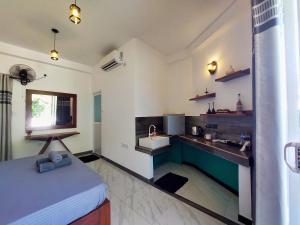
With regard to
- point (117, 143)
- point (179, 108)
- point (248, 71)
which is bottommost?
point (117, 143)

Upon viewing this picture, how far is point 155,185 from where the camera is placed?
238cm

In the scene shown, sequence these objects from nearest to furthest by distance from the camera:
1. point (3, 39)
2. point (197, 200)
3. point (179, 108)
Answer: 1. point (197, 200)
2. point (3, 39)
3. point (179, 108)

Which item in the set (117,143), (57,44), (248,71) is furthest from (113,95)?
(248,71)

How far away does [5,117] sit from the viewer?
110 inches

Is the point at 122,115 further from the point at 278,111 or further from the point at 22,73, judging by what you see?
the point at 278,111

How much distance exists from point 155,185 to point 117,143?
4.38ft

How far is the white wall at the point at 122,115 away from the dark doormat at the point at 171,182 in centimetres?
23

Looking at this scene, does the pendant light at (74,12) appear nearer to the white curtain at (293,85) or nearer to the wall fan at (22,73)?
the white curtain at (293,85)

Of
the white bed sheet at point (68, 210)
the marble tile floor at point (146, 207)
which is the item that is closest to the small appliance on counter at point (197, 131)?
the marble tile floor at point (146, 207)

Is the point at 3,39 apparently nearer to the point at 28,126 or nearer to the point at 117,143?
the point at 28,126

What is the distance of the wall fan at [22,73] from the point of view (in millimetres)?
2928

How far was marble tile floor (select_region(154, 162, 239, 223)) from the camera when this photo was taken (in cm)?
177

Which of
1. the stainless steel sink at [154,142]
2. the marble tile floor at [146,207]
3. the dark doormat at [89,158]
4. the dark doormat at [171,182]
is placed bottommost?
the marble tile floor at [146,207]

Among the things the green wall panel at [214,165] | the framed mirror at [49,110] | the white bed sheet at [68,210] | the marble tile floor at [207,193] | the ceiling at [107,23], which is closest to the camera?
the white bed sheet at [68,210]
